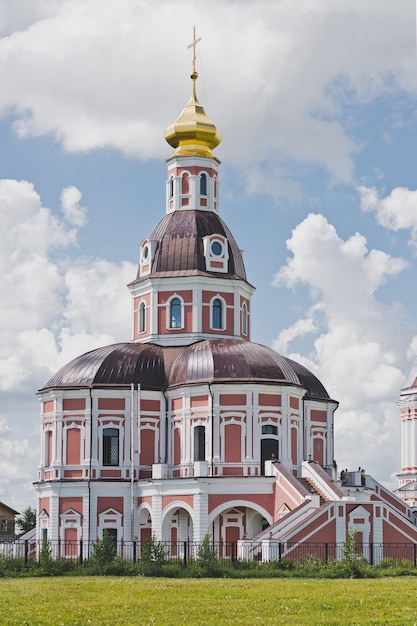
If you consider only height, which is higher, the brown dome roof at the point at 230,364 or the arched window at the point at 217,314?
the arched window at the point at 217,314

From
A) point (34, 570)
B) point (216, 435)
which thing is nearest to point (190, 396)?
point (216, 435)

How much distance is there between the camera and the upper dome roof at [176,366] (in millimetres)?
43375

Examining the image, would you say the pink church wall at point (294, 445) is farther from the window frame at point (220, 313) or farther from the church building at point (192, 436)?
the window frame at point (220, 313)

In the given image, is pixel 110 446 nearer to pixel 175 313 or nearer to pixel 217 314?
pixel 175 313

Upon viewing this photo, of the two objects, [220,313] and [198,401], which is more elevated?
[220,313]

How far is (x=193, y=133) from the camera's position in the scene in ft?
169

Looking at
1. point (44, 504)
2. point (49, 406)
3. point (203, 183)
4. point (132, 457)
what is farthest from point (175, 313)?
point (44, 504)

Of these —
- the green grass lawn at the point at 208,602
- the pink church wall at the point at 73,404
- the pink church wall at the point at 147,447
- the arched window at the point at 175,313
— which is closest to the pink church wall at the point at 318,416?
the arched window at the point at 175,313

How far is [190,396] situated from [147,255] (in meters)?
8.97

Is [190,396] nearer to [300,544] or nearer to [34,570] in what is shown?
[300,544]

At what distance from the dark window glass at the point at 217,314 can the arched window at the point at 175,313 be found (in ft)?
4.86

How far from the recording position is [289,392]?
43.8m

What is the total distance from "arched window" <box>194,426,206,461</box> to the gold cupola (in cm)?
1423

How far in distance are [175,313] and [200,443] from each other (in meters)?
7.11
